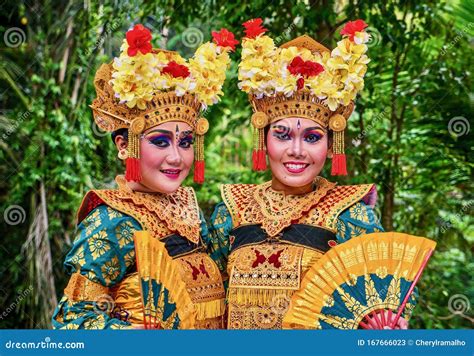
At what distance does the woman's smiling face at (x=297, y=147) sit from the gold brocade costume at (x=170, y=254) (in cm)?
51

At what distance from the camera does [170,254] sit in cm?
463

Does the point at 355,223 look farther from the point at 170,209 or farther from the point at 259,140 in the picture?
the point at 170,209

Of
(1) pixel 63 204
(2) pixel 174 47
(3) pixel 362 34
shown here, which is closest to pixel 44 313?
(1) pixel 63 204

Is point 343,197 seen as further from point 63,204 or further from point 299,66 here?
point 63,204

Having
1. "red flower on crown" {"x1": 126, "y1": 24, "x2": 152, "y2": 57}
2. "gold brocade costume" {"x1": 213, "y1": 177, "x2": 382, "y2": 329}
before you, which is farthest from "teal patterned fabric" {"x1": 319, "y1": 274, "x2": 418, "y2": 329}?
"red flower on crown" {"x1": 126, "y1": 24, "x2": 152, "y2": 57}

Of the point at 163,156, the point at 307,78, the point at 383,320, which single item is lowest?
the point at 383,320

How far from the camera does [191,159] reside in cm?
471

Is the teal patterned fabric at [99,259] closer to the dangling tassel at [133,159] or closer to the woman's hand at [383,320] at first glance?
the dangling tassel at [133,159]

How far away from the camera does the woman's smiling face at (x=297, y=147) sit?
4.68 meters

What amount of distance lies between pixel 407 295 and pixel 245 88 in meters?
1.23

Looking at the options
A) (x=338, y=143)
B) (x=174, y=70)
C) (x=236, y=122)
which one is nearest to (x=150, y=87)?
(x=174, y=70)

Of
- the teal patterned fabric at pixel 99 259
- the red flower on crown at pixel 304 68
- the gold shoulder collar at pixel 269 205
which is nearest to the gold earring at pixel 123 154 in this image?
the teal patterned fabric at pixel 99 259

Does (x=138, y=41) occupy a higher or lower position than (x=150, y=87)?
higher

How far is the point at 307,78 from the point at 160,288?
1.20 m
